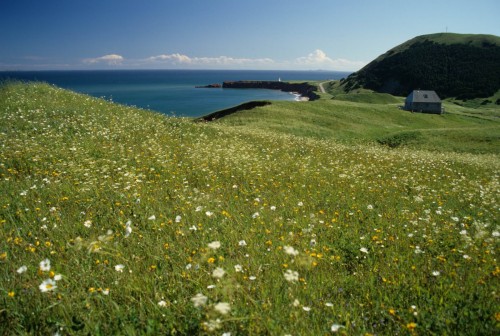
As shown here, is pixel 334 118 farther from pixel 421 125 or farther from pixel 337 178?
pixel 337 178

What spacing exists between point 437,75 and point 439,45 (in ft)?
110

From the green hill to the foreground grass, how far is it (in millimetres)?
152346

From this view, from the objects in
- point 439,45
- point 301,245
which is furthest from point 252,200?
point 439,45

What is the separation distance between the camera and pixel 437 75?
155 m

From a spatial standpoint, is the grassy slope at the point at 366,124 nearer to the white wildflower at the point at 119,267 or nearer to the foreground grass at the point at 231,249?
the foreground grass at the point at 231,249

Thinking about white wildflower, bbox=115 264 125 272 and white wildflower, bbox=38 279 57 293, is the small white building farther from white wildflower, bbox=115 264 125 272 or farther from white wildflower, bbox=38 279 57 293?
white wildflower, bbox=38 279 57 293

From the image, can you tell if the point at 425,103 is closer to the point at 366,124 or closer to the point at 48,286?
the point at 366,124

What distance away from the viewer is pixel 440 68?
158 metres

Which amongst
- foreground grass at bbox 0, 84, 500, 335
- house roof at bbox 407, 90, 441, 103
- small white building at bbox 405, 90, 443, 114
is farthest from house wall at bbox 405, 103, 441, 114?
foreground grass at bbox 0, 84, 500, 335

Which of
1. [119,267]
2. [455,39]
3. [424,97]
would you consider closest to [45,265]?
[119,267]

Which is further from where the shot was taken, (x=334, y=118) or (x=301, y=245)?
(x=334, y=118)

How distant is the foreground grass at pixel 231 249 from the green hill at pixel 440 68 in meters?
152

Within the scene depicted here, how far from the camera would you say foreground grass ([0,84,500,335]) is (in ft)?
11.9

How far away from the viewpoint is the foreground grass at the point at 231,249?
3629 millimetres
